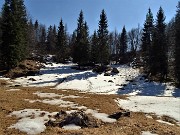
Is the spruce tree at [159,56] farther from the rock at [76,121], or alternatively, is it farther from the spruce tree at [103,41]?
the rock at [76,121]

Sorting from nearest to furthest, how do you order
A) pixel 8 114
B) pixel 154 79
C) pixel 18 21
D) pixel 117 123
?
pixel 117 123, pixel 8 114, pixel 154 79, pixel 18 21

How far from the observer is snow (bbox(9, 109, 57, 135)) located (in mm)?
15580

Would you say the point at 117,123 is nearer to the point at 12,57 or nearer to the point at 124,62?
the point at 12,57

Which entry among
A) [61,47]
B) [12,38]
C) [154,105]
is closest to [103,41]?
[61,47]

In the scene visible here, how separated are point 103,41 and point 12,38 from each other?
2622 cm

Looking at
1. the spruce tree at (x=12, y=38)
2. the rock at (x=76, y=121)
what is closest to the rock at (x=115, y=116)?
the rock at (x=76, y=121)

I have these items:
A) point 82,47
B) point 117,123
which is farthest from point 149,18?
point 117,123

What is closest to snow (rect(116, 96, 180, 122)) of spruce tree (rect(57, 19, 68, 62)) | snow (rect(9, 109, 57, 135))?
snow (rect(9, 109, 57, 135))

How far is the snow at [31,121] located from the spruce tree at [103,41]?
55.2 metres

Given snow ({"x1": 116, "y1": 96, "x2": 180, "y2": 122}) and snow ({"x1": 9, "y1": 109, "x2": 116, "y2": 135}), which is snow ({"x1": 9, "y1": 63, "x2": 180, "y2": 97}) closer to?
snow ({"x1": 116, "y1": 96, "x2": 180, "y2": 122})

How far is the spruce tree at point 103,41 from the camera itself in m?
74.4

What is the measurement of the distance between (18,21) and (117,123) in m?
48.0

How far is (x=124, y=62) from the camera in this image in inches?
3617

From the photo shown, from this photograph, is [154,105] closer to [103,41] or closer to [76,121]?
[76,121]
